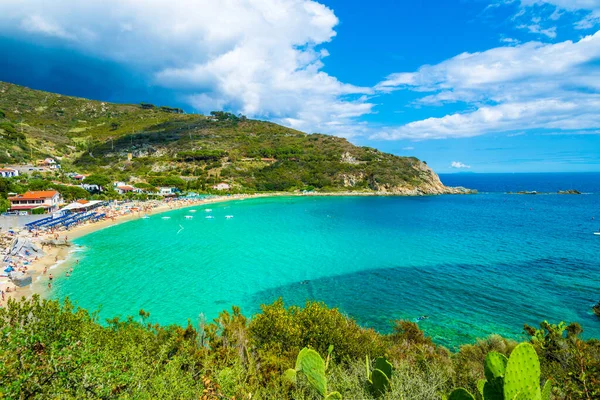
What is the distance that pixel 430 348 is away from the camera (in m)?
12.2

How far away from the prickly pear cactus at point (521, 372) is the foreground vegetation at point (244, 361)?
95 millimetres

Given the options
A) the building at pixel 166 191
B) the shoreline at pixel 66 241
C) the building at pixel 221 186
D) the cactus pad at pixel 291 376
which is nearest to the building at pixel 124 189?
the building at pixel 166 191

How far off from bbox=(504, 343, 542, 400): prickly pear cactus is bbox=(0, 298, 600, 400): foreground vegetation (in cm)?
9

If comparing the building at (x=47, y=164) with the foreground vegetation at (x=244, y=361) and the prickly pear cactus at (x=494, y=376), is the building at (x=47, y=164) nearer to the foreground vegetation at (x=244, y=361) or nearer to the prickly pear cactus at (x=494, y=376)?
the foreground vegetation at (x=244, y=361)

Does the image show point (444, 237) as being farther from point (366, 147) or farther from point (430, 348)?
point (366, 147)

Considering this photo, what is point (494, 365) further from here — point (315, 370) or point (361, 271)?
point (361, 271)

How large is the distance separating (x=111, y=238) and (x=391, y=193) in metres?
78.5

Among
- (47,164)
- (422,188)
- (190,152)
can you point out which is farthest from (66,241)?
(422,188)

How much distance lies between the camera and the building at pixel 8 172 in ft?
182

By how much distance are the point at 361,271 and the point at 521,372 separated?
23662 mm

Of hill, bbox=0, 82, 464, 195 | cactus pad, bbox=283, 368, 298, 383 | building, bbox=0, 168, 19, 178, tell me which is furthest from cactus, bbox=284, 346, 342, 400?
hill, bbox=0, 82, 464, 195

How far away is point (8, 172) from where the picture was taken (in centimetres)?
5647

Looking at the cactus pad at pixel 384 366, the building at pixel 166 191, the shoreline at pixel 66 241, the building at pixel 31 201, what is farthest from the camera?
the building at pixel 166 191

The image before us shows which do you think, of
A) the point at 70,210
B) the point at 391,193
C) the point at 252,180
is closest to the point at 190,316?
the point at 70,210
